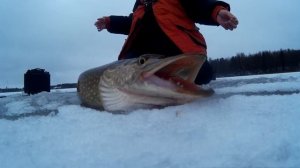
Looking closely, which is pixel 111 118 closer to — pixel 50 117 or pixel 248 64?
pixel 50 117

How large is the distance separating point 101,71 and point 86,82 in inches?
8.6

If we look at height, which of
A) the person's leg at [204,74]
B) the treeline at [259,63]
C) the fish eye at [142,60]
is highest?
the fish eye at [142,60]

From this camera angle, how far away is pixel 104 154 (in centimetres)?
108

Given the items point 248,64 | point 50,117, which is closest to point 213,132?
point 50,117

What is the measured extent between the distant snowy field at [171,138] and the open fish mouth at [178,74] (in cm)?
8

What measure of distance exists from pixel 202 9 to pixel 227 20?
0.51m

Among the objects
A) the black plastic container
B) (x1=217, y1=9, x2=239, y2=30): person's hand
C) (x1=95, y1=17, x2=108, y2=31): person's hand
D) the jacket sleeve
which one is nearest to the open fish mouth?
(x1=217, y1=9, x2=239, y2=30): person's hand

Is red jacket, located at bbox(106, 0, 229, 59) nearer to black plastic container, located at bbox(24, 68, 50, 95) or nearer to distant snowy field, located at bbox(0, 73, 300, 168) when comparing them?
distant snowy field, located at bbox(0, 73, 300, 168)

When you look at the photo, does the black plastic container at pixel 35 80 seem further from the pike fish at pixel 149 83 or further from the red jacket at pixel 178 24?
the pike fish at pixel 149 83

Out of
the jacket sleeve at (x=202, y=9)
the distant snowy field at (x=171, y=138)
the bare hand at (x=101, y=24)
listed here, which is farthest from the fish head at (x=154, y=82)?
the bare hand at (x=101, y=24)

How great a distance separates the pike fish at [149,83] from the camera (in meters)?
1.58

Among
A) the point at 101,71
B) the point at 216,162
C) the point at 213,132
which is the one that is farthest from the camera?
the point at 101,71

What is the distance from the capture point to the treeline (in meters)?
11.9

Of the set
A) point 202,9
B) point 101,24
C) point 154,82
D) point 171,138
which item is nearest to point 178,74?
point 154,82
